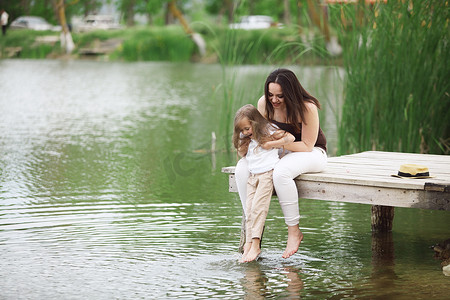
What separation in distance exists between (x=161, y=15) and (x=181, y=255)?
52819 mm

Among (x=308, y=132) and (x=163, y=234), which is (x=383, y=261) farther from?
(x=163, y=234)

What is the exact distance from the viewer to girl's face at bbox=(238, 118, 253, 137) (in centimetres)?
443

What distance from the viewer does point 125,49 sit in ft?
101

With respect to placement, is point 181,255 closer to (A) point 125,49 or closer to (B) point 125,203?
(B) point 125,203

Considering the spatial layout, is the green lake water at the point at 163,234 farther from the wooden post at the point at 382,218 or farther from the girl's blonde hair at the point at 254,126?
the girl's blonde hair at the point at 254,126

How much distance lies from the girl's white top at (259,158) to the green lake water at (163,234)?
20.0 inches

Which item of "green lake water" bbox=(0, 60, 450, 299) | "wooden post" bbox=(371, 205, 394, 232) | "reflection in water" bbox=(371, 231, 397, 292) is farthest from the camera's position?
"wooden post" bbox=(371, 205, 394, 232)

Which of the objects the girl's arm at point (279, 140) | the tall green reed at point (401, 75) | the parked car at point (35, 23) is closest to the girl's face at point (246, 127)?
→ the girl's arm at point (279, 140)

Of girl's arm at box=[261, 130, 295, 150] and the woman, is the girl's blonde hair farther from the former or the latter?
the woman

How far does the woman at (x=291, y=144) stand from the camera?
438 cm

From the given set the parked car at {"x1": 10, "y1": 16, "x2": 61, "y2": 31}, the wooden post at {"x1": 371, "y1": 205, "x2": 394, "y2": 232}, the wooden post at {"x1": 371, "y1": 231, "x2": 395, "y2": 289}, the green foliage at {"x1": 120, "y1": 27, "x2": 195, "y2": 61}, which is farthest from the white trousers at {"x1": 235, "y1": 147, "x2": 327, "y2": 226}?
the parked car at {"x1": 10, "y1": 16, "x2": 61, "y2": 31}

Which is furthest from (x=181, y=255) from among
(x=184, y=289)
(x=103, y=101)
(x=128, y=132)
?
(x=103, y=101)

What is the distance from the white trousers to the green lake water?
310 mm

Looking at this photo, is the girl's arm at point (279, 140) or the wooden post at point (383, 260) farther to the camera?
the girl's arm at point (279, 140)
